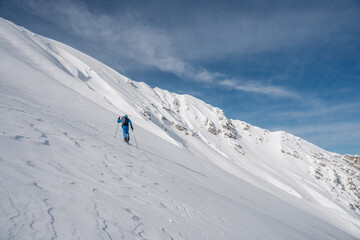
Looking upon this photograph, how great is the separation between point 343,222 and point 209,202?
42.2 m

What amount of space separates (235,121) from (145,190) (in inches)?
3178

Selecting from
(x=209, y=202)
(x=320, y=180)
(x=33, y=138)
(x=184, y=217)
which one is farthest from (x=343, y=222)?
(x=33, y=138)

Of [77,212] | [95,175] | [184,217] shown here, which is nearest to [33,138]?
[95,175]

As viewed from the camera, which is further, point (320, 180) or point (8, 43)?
point (320, 180)

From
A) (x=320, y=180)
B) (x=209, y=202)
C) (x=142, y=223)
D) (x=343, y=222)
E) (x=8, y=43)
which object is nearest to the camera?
(x=142, y=223)

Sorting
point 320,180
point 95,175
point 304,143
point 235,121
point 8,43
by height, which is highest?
point 304,143

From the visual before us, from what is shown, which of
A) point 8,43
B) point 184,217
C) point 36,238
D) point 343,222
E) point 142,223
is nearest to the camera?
point 36,238

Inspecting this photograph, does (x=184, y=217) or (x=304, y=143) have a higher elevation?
(x=304, y=143)

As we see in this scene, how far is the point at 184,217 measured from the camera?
15.7ft

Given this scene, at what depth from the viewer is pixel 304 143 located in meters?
83.0

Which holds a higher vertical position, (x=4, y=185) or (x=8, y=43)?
(x=8, y=43)

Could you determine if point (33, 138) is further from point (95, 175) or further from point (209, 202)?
point (209, 202)

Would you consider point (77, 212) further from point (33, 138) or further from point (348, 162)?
point (348, 162)

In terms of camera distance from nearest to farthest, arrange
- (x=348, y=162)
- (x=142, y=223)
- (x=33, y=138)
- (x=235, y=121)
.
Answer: (x=142, y=223) < (x=33, y=138) < (x=235, y=121) < (x=348, y=162)
